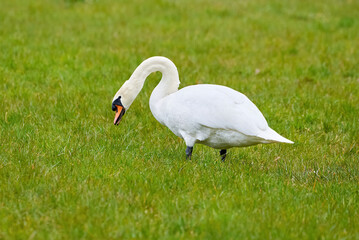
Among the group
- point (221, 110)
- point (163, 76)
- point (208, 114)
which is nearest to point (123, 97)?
point (163, 76)

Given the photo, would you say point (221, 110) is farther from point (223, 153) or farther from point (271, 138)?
point (223, 153)

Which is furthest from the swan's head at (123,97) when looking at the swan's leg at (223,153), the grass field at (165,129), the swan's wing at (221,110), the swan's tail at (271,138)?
the swan's tail at (271,138)

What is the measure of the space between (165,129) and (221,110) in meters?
1.82

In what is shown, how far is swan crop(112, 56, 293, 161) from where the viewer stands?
5.11 m

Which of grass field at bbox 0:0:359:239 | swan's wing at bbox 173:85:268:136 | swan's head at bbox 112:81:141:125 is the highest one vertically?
swan's wing at bbox 173:85:268:136

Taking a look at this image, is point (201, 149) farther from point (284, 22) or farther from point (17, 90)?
point (284, 22)

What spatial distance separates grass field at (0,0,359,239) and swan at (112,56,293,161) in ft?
0.99

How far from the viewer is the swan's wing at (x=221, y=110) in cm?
510

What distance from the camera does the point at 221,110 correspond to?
522cm

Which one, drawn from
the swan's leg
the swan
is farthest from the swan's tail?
the swan's leg

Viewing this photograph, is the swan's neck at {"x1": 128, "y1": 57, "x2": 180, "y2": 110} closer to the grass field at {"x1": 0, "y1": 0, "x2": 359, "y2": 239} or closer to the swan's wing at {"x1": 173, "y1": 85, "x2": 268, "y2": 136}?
the swan's wing at {"x1": 173, "y1": 85, "x2": 268, "y2": 136}

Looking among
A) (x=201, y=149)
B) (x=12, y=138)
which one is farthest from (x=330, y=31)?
(x=12, y=138)

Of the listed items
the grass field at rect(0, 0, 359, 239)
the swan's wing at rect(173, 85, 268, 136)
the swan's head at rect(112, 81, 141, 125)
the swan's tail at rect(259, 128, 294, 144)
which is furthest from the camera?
the swan's head at rect(112, 81, 141, 125)

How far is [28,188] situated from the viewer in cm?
466
